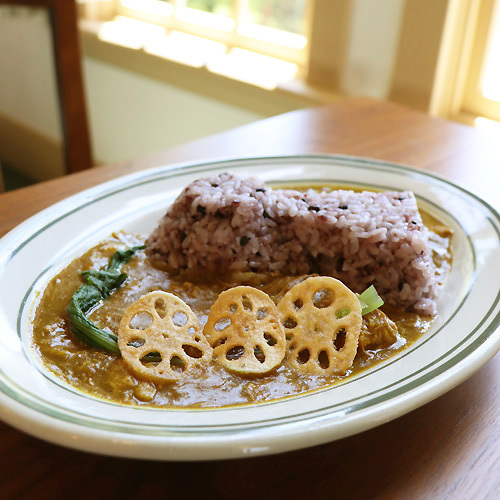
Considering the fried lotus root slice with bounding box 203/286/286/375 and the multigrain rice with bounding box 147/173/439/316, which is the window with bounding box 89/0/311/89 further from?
the fried lotus root slice with bounding box 203/286/286/375

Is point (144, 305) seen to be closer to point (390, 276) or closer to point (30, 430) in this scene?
point (30, 430)

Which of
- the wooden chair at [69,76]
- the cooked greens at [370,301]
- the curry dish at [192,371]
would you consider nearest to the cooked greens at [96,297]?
the curry dish at [192,371]

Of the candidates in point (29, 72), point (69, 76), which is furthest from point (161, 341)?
point (29, 72)

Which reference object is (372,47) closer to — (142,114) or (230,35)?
(230,35)

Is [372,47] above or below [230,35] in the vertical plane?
above

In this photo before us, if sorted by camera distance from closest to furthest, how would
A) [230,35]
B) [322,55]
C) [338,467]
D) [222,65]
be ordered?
[338,467]
[322,55]
[222,65]
[230,35]

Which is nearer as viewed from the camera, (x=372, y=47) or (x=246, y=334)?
(x=246, y=334)

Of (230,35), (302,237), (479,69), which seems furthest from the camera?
(230,35)

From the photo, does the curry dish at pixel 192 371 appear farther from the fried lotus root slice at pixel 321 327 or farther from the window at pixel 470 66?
the window at pixel 470 66

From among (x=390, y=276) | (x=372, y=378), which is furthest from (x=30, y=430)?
(x=390, y=276)
